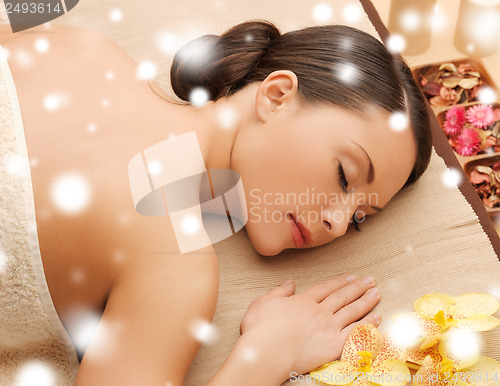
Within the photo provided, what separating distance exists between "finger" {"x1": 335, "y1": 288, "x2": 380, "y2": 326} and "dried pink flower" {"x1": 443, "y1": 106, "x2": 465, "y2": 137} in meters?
0.80

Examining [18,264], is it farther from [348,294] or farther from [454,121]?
[454,121]

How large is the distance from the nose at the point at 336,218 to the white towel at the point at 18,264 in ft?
1.77

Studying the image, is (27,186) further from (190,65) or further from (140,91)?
(190,65)

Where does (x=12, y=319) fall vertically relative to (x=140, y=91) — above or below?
below

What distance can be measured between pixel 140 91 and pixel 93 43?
17 centimetres

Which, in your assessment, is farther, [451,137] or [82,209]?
[451,137]

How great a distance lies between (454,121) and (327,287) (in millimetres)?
874

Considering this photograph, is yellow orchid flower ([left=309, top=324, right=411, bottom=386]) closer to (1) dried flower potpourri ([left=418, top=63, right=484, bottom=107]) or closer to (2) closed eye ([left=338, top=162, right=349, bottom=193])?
(2) closed eye ([left=338, top=162, right=349, bottom=193])

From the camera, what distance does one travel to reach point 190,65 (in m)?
1.43

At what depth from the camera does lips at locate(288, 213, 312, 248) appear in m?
1.25

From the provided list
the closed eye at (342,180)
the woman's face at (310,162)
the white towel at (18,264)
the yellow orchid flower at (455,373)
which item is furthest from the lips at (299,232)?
the white towel at (18,264)

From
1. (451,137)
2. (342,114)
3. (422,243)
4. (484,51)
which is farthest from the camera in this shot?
(484,51)

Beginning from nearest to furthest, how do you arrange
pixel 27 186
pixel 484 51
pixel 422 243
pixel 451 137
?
pixel 27 186 < pixel 422 243 < pixel 451 137 < pixel 484 51

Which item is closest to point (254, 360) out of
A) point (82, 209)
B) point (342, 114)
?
point (82, 209)
